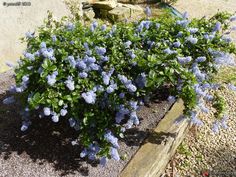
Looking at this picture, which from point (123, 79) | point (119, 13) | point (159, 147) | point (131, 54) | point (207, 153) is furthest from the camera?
point (119, 13)

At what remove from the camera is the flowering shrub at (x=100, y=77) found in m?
2.96

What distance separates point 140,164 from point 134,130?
494 millimetres

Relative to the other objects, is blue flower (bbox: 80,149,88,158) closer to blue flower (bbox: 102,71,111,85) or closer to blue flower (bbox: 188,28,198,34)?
blue flower (bbox: 102,71,111,85)

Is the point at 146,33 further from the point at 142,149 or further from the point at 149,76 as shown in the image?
the point at 142,149

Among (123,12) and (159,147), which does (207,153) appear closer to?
(159,147)

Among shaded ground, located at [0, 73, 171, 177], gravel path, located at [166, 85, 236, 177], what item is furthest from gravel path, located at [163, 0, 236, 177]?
shaded ground, located at [0, 73, 171, 177]

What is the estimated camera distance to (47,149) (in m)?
3.36

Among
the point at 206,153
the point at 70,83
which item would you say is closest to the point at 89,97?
the point at 70,83

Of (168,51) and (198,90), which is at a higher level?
(168,51)

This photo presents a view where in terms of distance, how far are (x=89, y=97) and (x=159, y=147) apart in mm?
848

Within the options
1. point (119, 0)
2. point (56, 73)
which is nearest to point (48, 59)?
point (56, 73)

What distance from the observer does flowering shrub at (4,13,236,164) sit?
2961mm

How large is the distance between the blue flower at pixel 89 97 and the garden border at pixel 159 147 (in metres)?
0.63

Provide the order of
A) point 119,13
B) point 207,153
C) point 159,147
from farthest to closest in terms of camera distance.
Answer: point 119,13
point 207,153
point 159,147
